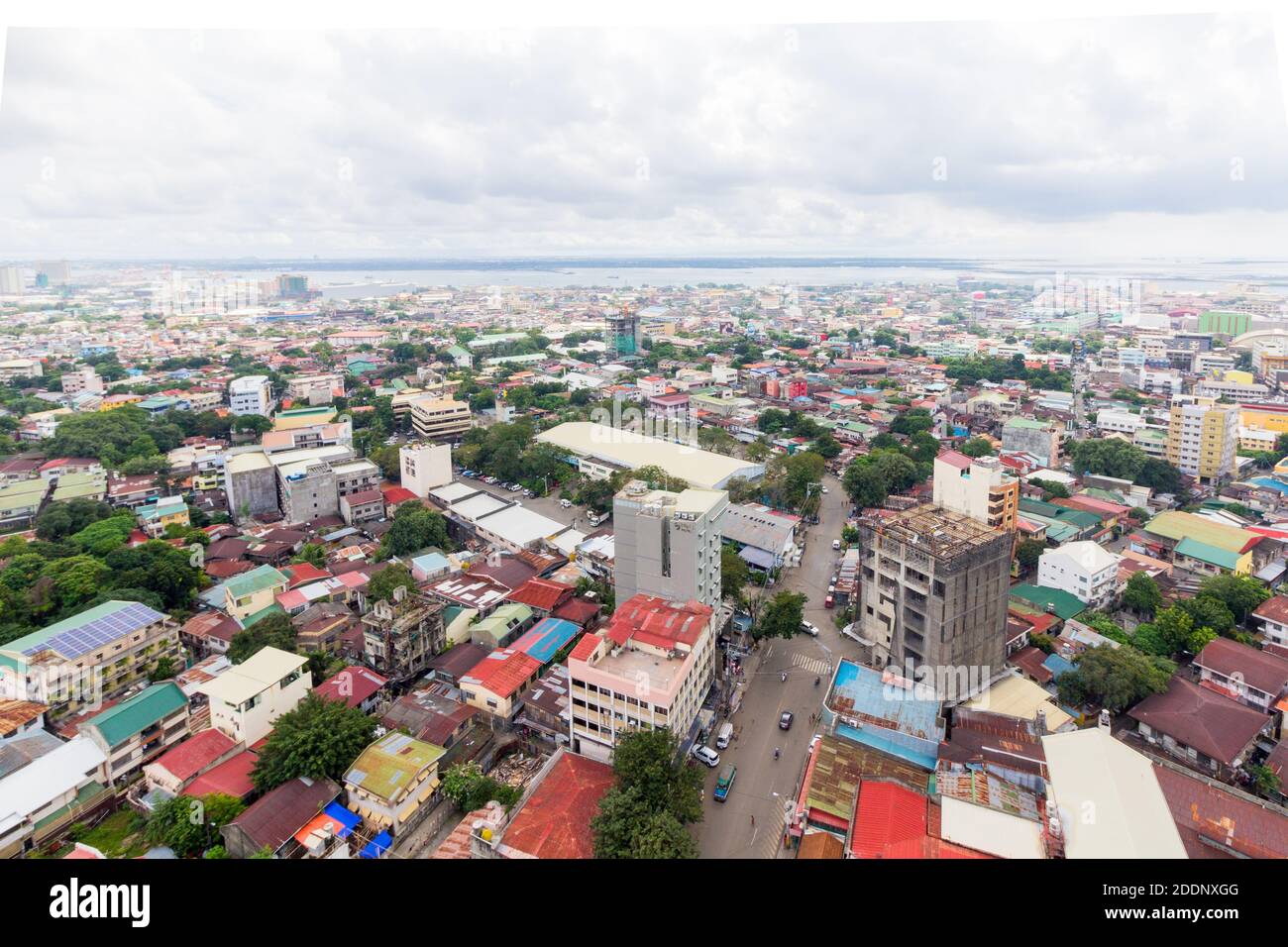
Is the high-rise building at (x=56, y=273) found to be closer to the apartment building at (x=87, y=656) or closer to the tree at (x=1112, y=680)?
the apartment building at (x=87, y=656)

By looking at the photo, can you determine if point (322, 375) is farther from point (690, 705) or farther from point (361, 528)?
point (690, 705)

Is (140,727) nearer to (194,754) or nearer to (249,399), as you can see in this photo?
(194,754)

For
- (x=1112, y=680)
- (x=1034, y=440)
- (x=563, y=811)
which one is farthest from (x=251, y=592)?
(x=1034, y=440)

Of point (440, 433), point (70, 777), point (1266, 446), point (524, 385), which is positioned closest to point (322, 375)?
point (524, 385)

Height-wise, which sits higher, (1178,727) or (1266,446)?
(1266,446)

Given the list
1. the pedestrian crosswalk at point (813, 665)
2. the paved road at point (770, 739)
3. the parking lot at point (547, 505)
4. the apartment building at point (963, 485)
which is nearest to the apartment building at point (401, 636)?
the paved road at point (770, 739)

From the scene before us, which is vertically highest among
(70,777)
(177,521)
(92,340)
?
(92,340)

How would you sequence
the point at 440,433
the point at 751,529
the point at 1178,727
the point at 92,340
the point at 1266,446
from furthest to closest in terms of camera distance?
the point at 92,340
the point at 440,433
the point at 1266,446
the point at 751,529
the point at 1178,727
